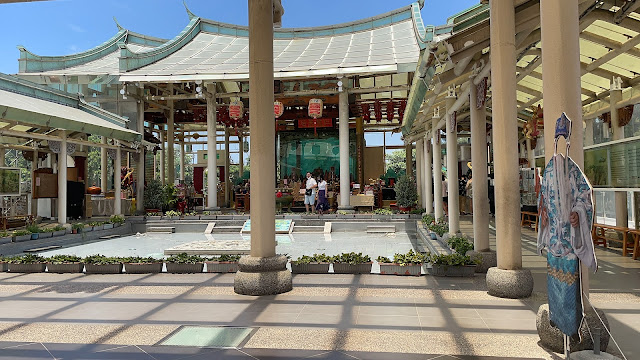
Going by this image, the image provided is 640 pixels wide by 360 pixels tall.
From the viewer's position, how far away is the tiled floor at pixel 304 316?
3.77 meters

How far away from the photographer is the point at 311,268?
7.37m

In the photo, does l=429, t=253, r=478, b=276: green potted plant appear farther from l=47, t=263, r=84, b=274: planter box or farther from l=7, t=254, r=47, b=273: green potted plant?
l=7, t=254, r=47, b=273: green potted plant

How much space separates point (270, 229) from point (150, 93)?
55.1 ft

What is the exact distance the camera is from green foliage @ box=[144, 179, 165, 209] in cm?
1775

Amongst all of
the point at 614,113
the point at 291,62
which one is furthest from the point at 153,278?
the point at 291,62

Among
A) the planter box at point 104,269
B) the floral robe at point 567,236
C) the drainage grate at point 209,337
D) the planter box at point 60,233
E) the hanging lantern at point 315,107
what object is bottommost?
the drainage grate at point 209,337

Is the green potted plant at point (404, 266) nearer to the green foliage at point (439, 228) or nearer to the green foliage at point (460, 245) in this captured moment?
the green foliage at point (460, 245)

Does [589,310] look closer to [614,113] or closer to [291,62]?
[614,113]

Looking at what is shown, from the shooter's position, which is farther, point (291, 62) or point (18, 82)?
point (291, 62)

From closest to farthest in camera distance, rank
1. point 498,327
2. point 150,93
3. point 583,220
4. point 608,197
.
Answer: point 583,220
point 498,327
point 608,197
point 150,93

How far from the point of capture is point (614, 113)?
9.12 metres

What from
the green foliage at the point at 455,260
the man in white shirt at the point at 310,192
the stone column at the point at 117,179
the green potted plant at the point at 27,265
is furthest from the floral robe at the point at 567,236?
the stone column at the point at 117,179

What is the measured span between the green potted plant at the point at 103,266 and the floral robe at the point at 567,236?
23.4 ft

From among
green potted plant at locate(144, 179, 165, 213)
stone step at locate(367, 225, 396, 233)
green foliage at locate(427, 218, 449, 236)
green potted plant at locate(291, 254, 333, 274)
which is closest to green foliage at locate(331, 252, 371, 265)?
green potted plant at locate(291, 254, 333, 274)
